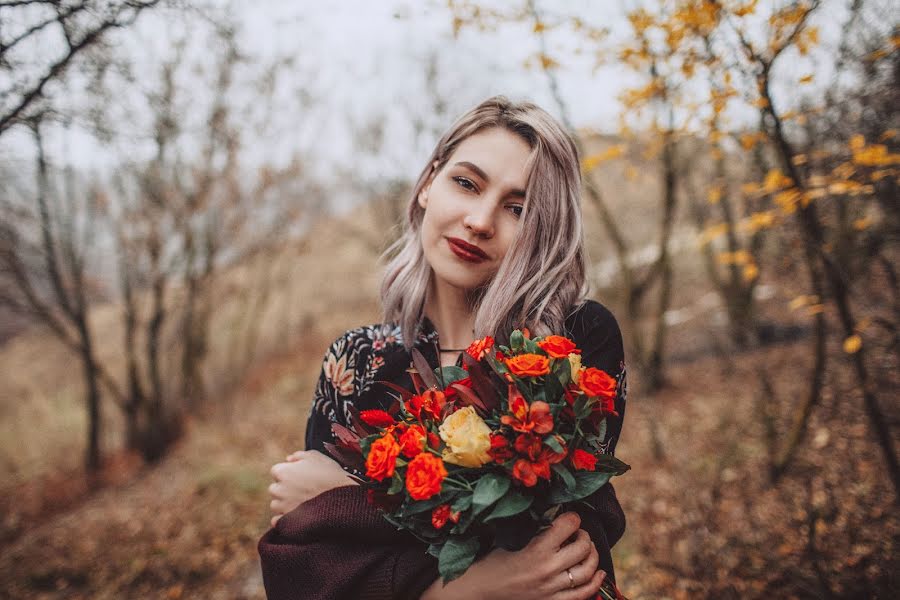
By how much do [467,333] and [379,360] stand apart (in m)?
0.36

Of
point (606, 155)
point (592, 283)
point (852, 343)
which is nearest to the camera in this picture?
point (852, 343)

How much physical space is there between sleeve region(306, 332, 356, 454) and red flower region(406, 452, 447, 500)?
2.43 ft

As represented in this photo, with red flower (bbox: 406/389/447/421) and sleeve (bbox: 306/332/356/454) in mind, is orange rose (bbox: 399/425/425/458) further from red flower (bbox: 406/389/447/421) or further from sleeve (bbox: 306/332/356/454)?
sleeve (bbox: 306/332/356/454)

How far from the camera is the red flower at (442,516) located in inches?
40.9

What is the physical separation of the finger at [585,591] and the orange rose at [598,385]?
0.53 metres

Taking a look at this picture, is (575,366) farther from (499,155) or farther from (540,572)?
(499,155)

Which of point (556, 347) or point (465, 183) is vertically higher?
point (465, 183)

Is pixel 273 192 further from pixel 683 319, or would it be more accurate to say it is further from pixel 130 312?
pixel 683 319

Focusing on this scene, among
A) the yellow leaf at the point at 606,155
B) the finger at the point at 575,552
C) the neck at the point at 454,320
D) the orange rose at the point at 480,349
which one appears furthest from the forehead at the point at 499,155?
the yellow leaf at the point at 606,155

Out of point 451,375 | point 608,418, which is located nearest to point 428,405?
point 451,375

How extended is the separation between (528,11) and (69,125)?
287 centimetres

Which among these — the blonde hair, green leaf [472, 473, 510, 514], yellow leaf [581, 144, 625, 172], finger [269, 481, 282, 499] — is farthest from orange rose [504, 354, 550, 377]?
yellow leaf [581, 144, 625, 172]

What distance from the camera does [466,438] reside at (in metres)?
1.02

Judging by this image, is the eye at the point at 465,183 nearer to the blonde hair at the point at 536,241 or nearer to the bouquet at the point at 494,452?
the blonde hair at the point at 536,241
